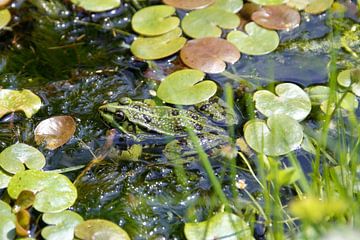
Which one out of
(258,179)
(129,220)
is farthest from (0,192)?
(258,179)

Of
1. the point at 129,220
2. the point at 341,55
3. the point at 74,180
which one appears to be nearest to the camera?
the point at 129,220

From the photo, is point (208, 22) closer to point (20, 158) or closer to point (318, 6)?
point (318, 6)

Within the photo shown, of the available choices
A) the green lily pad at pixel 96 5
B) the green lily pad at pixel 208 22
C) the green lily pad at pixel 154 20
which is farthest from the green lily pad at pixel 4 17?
the green lily pad at pixel 208 22

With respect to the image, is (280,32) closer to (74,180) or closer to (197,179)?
(197,179)

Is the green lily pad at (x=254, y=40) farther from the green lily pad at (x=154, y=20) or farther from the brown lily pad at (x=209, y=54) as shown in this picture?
the green lily pad at (x=154, y=20)

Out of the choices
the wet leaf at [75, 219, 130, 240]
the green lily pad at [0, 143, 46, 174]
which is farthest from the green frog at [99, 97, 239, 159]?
the wet leaf at [75, 219, 130, 240]

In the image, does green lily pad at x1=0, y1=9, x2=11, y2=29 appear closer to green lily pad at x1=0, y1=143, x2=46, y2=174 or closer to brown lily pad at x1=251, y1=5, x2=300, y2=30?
green lily pad at x1=0, y1=143, x2=46, y2=174

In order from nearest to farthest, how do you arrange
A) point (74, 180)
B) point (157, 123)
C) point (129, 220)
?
point (129, 220), point (74, 180), point (157, 123)
